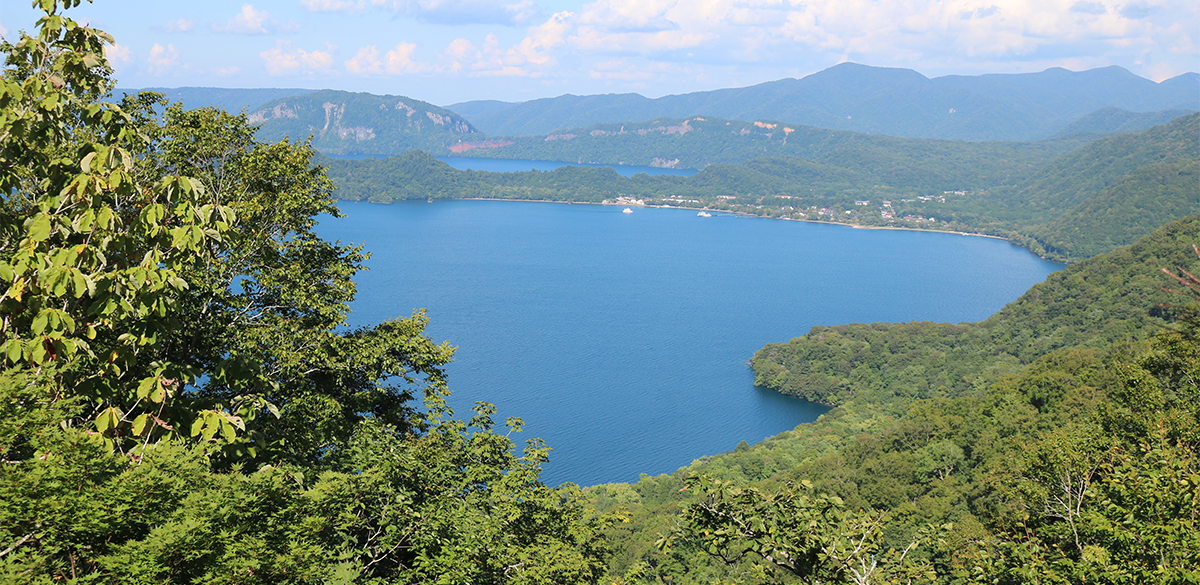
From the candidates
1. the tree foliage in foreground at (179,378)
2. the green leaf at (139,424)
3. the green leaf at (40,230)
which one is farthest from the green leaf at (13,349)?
the green leaf at (139,424)

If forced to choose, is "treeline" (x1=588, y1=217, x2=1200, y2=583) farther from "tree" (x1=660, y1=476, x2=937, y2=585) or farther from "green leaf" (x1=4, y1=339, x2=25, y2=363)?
"green leaf" (x1=4, y1=339, x2=25, y2=363)

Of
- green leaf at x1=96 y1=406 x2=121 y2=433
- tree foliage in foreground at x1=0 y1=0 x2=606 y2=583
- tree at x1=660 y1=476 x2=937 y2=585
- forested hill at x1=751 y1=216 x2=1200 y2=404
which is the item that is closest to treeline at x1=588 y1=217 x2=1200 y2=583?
tree at x1=660 y1=476 x2=937 y2=585

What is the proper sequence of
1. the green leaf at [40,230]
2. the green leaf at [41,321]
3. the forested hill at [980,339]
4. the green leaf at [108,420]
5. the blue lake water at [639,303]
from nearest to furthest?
1. the green leaf at [41,321]
2. the green leaf at [40,230]
3. the green leaf at [108,420]
4. the blue lake water at [639,303]
5. the forested hill at [980,339]

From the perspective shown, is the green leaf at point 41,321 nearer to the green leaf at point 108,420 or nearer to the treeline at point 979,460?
the green leaf at point 108,420

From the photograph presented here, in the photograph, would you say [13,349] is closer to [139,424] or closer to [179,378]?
[139,424]

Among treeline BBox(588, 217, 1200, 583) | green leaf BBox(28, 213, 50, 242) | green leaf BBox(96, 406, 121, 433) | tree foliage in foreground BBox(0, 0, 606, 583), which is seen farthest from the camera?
treeline BBox(588, 217, 1200, 583)

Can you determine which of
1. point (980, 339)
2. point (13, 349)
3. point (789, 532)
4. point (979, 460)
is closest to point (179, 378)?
point (13, 349)

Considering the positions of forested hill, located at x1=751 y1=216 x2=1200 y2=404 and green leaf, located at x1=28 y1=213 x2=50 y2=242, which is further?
forested hill, located at x1=751 y1=216 x2=1200 y2=404
